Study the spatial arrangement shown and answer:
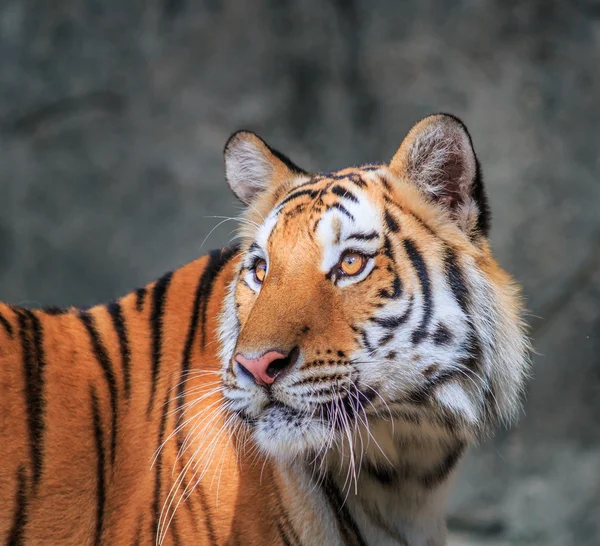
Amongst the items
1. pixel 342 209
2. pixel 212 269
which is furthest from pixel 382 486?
pixel 212 269

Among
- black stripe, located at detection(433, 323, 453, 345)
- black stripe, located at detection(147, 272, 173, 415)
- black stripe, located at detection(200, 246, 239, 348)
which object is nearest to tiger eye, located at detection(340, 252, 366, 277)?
black stripe, located at detection(433, 323, 453, 345)

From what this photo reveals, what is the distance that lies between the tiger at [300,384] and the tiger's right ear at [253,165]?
0.05ft

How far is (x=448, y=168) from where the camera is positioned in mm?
1810

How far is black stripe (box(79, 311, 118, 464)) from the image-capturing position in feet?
6.32

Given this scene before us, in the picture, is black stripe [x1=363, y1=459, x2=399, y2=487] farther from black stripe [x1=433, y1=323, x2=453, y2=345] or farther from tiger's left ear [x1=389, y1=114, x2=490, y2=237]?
tiger's left ear [x1=389, y1=114, x2=490, y2=237]

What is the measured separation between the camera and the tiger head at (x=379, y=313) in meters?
1.56

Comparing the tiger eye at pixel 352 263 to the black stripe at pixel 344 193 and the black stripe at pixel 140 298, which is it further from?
the black stripe at pixel 140 298

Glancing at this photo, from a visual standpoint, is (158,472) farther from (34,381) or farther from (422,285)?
(422,285)

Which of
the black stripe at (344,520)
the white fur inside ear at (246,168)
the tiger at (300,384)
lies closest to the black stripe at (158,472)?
the tiger at (300,384)

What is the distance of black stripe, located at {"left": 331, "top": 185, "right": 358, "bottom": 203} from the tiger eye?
6.4 inches

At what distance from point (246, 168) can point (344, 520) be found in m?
0.95

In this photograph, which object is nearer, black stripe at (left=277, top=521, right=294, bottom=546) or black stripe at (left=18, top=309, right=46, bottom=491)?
black stripe at (left=277, top=521, right=294, bottom=546)

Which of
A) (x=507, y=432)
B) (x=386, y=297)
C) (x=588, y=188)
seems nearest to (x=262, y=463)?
(x=386, y=297)

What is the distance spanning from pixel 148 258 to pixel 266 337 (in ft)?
8.89
